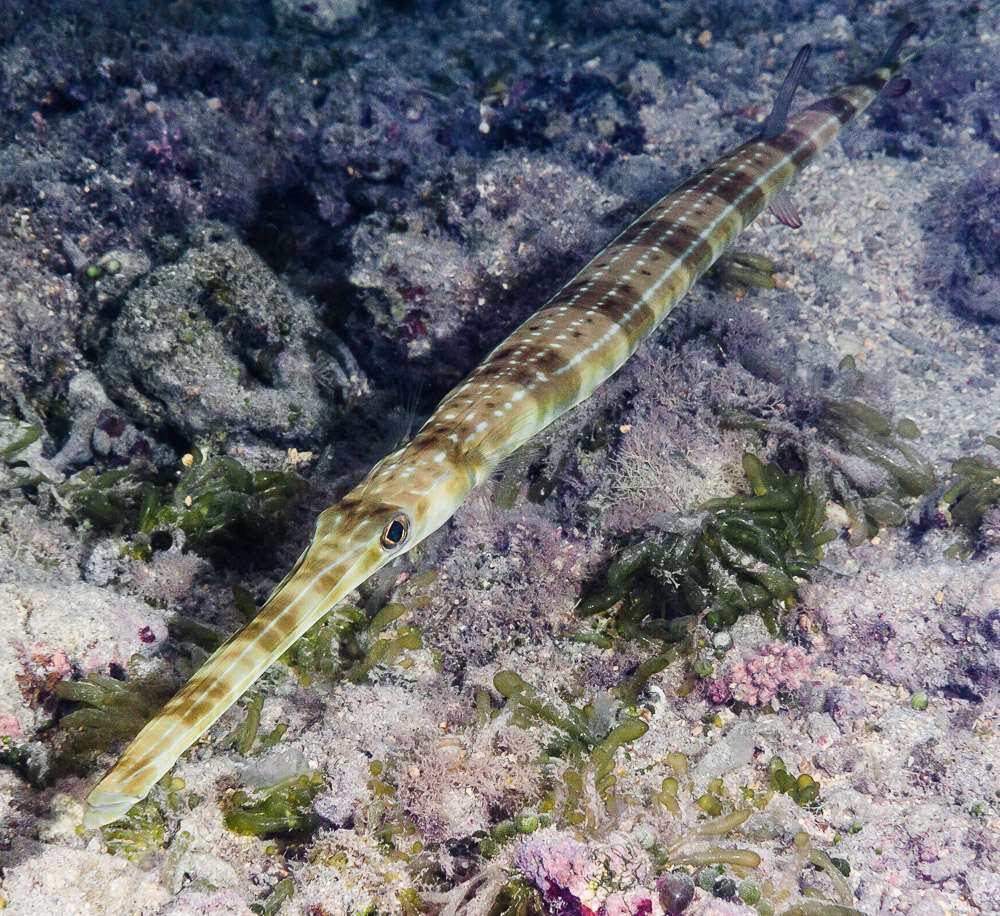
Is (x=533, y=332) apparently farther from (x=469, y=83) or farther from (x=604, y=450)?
(x=469, y=83)

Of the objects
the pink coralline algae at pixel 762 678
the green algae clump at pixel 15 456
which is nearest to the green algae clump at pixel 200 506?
the green algae clump at pixel 15 456

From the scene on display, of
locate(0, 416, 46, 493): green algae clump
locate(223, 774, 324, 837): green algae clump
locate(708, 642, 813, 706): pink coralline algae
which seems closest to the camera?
locate(223, 774, 324, 837): green algae clump

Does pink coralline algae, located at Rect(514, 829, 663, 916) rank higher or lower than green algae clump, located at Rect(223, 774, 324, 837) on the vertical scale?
lower

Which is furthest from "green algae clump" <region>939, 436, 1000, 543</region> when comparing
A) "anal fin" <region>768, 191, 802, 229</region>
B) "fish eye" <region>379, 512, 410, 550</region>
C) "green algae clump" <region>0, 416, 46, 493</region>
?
"green algae clump" <region>0, 416, 46, 493</region>

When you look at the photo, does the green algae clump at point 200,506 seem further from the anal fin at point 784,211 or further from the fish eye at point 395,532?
the anal fin at point 784,211

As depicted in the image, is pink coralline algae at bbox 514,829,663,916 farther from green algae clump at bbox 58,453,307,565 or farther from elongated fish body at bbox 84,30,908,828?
green algae clump at bbox 58,453,307,565

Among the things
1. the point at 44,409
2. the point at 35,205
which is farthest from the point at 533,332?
the point at 35,205
